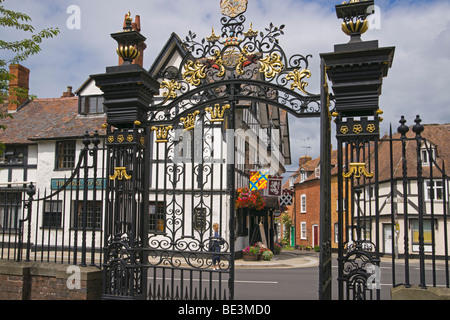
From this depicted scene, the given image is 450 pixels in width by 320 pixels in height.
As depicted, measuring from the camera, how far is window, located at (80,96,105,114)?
22000mm


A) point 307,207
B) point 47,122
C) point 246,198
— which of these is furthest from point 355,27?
point 307,207

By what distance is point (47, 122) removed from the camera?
75.3 ft

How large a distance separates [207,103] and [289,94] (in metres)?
1.19

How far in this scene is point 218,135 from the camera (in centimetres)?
1681

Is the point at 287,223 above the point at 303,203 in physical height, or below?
below

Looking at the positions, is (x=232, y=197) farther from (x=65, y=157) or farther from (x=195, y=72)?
(x=65, y=157)

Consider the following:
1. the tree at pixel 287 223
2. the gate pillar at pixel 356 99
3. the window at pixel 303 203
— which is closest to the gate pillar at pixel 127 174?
the gate pillar at pixel 356 99

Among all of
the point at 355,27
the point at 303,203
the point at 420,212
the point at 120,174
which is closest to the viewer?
the point at 420,212

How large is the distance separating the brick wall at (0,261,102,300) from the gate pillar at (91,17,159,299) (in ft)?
0.79

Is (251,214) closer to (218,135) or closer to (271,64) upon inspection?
(218,135)

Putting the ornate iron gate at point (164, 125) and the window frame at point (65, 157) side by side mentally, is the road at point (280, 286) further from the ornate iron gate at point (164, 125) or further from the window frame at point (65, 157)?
the window frame at point (65, 157)

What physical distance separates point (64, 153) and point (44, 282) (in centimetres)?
1582

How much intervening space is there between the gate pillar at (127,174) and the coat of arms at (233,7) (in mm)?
1353
